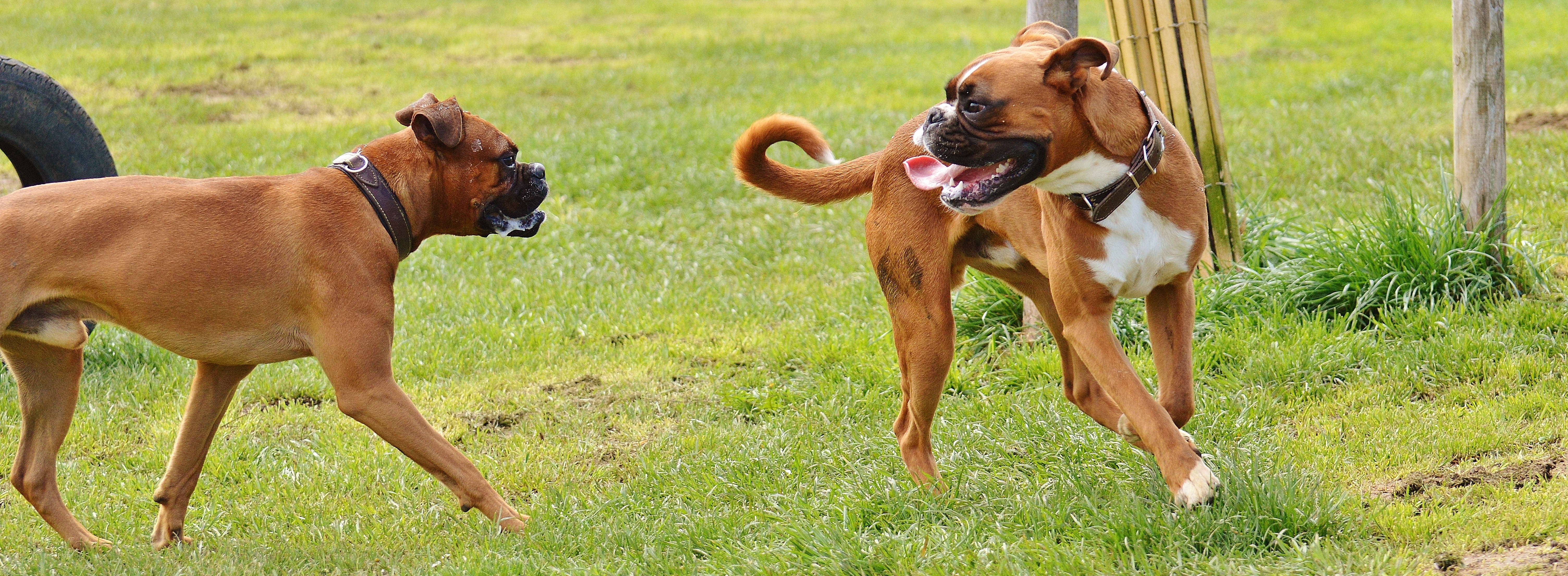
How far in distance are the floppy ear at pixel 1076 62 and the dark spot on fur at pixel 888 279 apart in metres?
0.94

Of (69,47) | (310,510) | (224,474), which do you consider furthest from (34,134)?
(69,47)

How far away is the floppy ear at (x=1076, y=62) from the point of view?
130 inches

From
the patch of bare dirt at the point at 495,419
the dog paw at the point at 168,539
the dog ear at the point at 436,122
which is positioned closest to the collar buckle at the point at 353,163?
the dog ear at the point at 436,122

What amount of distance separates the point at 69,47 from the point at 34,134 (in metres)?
10.8

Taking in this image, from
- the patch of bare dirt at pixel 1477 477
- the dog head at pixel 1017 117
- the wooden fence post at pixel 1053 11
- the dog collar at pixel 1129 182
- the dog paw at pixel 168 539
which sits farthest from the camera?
the wooden fence post at pixel 1053 11

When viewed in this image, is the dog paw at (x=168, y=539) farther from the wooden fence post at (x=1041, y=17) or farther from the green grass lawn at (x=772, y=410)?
the wooden fence post at (x=1041, y=17)

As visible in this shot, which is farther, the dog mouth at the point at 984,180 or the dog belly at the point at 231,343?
the dog belly at the point at 231,343

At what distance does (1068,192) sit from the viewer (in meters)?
3.61

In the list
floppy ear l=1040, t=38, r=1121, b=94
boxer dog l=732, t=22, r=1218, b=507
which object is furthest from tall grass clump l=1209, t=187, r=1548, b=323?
floppy ear l=1040, t=38, r=1121, b=94

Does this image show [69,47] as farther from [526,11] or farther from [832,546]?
[832,546]

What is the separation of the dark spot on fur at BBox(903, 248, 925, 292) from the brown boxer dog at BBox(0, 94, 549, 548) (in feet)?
4.66

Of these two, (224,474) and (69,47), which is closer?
(224,474)

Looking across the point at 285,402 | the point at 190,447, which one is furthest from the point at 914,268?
the point at 285,402

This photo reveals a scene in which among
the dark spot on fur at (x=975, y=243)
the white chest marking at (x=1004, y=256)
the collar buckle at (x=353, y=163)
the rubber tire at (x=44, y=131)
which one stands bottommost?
the white chest marking at (x=1004, y=256)
